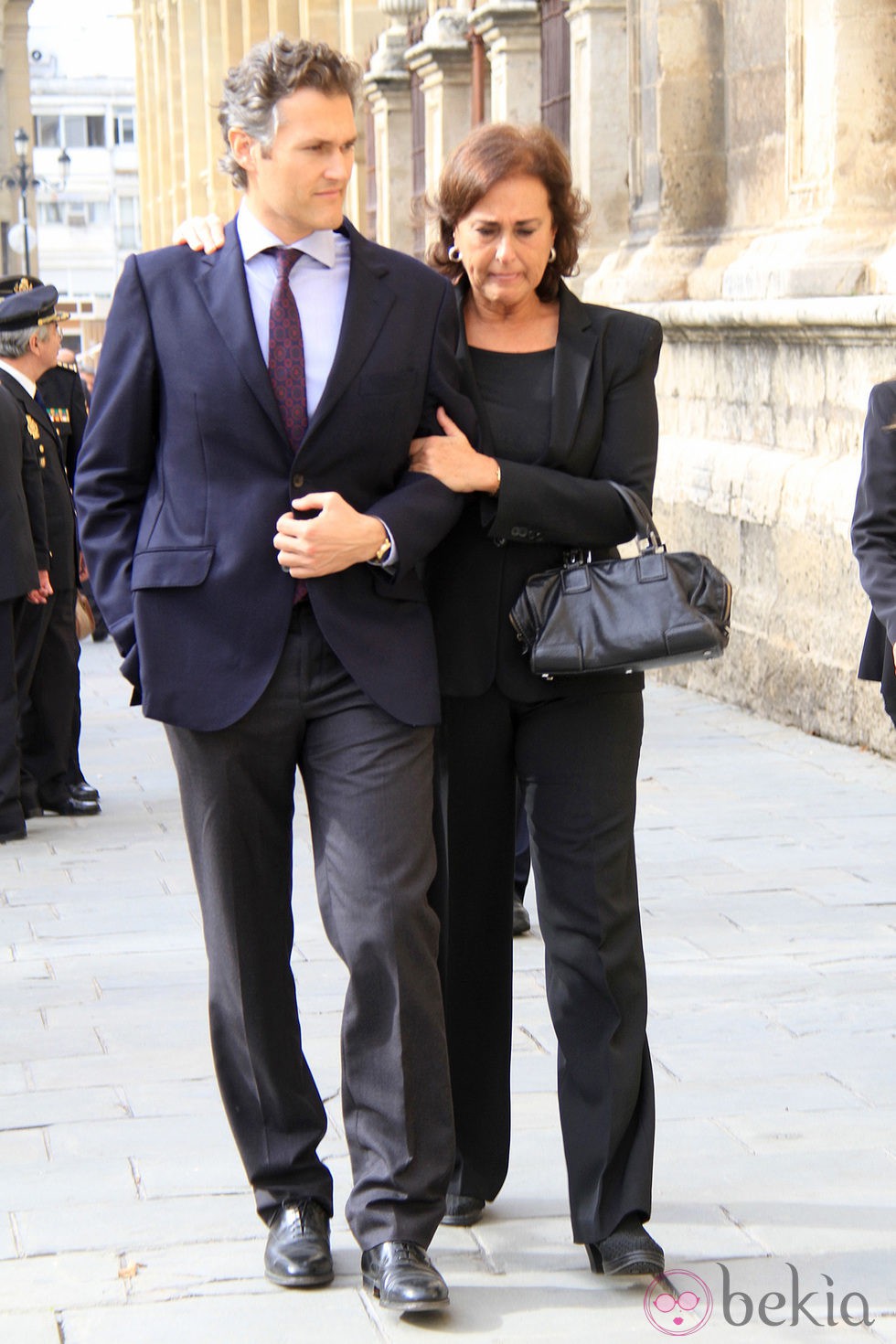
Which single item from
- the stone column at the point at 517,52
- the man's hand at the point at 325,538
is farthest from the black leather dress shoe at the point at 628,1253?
the stone column at the point at 517,52

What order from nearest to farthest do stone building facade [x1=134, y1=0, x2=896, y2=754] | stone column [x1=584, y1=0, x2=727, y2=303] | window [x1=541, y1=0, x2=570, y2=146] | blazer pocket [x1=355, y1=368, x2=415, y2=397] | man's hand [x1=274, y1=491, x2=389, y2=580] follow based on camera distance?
man's hand [x1=274, y1=491, x2=389, y2=580]
blazer pocket [x1=355, y1=368, x2=415, y2=397]
stone building facade [x1=134, y1=0, x2=896, y2=754]
stone column [x1=584, y1=0, x2=727, y2=303]
window [x1=541, y1=0, x2=570, y2=146]

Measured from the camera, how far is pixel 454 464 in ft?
12.1

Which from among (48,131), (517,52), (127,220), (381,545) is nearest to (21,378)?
(381,545)

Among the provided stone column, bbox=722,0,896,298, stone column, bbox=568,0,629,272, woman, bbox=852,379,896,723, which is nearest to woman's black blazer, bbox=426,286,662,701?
woman, bbox=852,379,896,723

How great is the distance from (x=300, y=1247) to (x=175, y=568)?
3.85ft

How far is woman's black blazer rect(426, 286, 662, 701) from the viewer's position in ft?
12.3

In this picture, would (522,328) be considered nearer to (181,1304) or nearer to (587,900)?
(587,900)

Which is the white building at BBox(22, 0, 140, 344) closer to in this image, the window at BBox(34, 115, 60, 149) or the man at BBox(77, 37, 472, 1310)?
the window at BBox(34, 115, 60, 149)

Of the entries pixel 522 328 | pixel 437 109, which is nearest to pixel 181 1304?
pixel 522 328

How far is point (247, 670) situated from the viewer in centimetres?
361

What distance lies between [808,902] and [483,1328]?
3.25m

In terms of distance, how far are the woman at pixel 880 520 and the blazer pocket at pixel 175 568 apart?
5.93 ft

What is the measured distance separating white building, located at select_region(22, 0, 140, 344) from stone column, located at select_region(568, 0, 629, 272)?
7309 cm

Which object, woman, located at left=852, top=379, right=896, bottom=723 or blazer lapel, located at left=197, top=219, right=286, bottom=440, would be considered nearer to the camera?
blazer lapel, located at left=197, top=219, right=286, bottom=440
